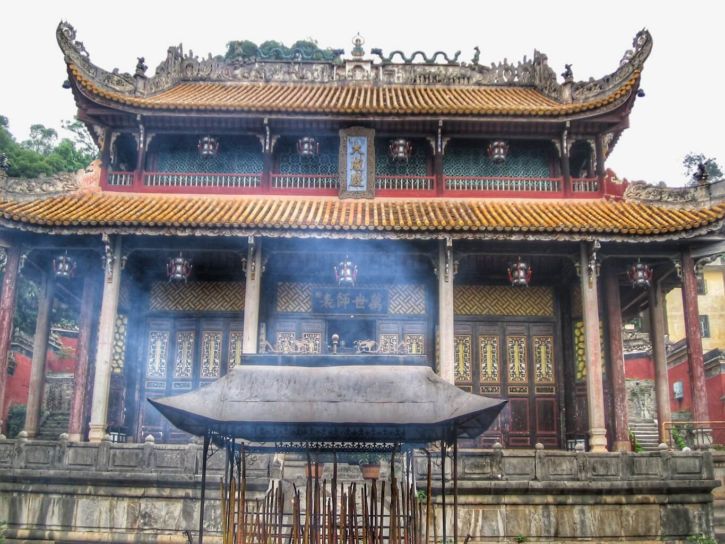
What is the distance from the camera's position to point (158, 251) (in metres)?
15.1

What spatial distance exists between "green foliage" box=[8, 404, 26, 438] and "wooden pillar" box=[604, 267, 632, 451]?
17.8 metres

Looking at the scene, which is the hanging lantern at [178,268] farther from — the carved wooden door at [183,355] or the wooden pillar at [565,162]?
the wooden pillar at [565,162]

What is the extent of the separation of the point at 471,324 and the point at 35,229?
31.3 ft

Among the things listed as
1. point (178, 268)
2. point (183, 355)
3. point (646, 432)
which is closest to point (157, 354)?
point (183, 355)

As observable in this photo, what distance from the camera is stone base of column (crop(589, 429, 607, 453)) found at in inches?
530

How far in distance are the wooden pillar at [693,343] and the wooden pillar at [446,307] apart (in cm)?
470

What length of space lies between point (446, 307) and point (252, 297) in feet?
13.0

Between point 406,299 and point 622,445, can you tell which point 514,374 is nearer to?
point 622,445

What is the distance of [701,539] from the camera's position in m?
11.6

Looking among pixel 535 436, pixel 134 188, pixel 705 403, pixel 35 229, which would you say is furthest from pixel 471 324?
pixel 35 229

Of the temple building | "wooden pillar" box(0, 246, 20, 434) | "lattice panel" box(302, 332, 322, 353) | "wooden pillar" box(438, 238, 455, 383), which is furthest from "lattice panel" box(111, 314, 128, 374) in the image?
"wooden pillar" box(438, 238, 455, 383)

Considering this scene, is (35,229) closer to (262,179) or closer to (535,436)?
(262,179)

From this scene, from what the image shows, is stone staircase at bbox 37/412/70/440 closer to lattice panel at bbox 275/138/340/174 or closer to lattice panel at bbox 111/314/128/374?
lattice panel at bbox 111/314/128/374

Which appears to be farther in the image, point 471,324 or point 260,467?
point 471,324
